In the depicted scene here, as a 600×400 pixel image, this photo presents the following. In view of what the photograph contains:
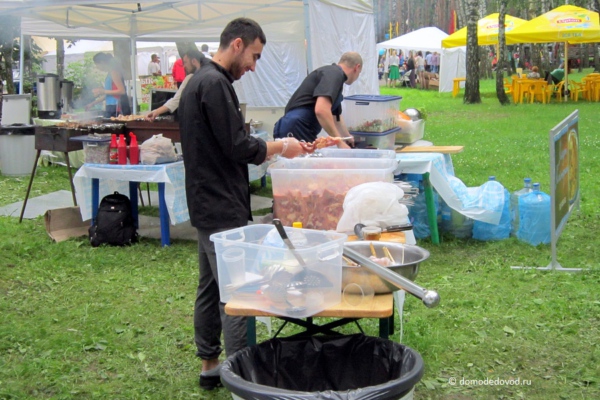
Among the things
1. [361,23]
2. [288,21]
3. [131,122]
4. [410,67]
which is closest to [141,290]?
[131,122]

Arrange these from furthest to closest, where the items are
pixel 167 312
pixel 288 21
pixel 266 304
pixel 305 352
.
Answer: pixel 288 21 → pixel 167 312 → pixel 305 352 → pixel 266 304

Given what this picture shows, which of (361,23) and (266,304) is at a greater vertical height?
(361,23)

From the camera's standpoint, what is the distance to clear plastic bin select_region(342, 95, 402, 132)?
7289mm

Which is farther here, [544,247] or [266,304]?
[544,247]

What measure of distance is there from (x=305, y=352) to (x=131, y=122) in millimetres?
4967

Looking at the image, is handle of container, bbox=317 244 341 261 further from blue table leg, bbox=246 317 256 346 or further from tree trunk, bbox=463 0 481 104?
tree trunk, bbox=463 0 481 104

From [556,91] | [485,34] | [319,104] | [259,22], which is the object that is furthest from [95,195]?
[485,34]

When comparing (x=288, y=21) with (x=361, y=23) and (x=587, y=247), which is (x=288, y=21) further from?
(x=587, y=247)

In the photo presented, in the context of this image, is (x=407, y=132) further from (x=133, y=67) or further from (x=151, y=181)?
(x=133, y=67)

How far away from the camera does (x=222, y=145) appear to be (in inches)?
135

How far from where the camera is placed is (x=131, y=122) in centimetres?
752

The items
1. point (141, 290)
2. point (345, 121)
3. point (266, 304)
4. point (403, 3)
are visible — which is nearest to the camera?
point (266, 304)

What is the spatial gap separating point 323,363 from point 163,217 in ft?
13.5

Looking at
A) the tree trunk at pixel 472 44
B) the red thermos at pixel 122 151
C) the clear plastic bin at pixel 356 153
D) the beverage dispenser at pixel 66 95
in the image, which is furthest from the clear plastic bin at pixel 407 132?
the tree trunk at pixel 472 44
